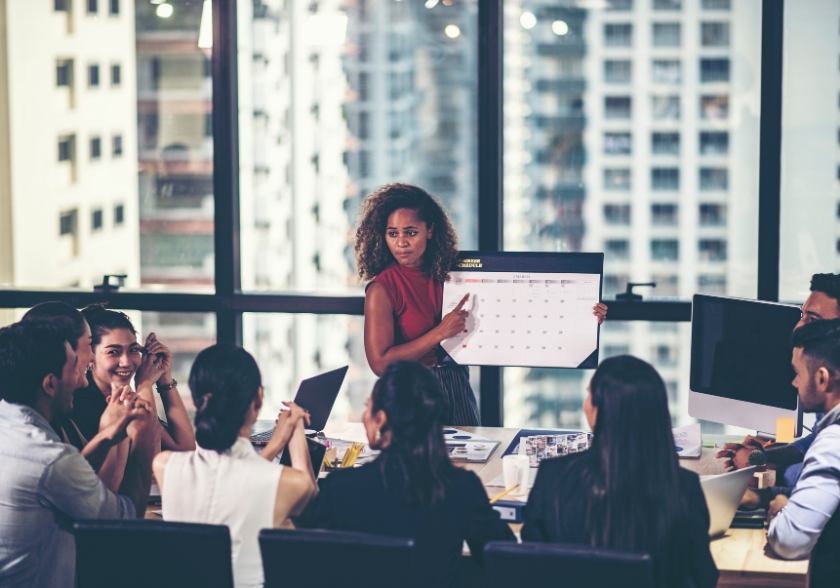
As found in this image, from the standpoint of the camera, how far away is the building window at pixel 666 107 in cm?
449

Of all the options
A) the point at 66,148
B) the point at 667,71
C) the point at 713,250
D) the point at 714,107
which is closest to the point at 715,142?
the point at 714,107

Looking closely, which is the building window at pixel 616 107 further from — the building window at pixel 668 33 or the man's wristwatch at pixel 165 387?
the man's wristwatch at pixel 165 387

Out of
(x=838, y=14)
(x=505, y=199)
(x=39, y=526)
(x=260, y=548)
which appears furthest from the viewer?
(x=505, y=199)

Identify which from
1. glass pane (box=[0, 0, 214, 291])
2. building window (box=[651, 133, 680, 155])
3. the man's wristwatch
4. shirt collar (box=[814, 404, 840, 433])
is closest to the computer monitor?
shirt collar (box=[814, 404, 840, 433])

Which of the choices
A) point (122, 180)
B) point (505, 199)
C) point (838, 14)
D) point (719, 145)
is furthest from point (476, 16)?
point (122, 180)

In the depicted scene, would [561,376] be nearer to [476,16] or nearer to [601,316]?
[601,316]

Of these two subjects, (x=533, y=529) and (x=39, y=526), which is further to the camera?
(x=39, y=526)

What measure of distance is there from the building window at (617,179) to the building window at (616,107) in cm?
26

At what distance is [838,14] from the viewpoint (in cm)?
432

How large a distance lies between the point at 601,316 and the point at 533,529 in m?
1.73

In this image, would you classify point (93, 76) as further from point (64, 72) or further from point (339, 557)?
point (339, 557)

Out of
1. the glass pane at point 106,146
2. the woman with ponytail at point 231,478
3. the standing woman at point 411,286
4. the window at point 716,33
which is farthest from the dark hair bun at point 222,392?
the window at point 716,33

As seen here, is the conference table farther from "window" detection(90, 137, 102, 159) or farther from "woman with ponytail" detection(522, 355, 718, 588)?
"window" detection(90, 137, 102, 159)

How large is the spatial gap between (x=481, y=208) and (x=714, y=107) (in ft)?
3.87
